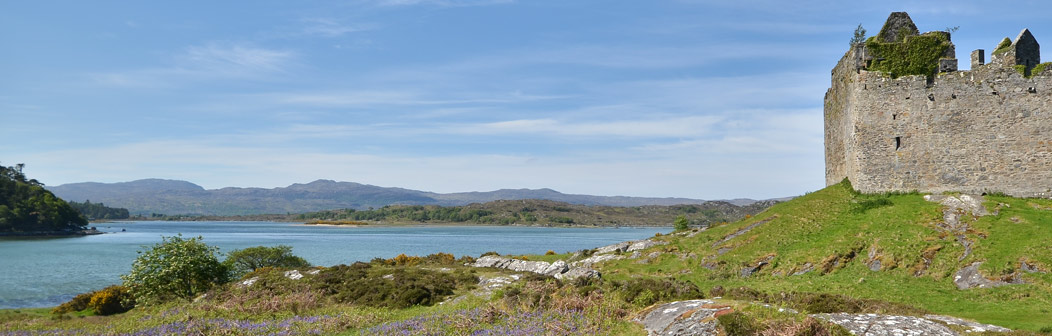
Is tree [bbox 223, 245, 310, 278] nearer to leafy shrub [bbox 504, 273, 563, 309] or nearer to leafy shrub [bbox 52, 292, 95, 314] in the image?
leafy shrub [bbox 52, 292, 95, 314]

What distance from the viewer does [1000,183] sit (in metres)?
30.0

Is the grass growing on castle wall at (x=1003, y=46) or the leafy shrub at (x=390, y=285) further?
the grass growing on castle wall at (x=1003, y=46)

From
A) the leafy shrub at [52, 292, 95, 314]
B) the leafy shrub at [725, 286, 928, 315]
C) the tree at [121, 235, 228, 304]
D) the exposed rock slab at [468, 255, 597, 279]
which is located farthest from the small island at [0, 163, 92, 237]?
the leafy shrub at [725, 286, 928, 315]

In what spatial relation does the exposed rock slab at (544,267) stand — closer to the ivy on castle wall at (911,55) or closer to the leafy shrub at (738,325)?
the leafy shrub at (738,325)

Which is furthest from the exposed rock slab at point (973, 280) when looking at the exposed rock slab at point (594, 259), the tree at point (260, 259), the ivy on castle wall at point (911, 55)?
the tree at point (260, 259)

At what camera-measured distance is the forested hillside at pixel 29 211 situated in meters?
163

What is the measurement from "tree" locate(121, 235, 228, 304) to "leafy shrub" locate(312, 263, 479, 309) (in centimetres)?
771

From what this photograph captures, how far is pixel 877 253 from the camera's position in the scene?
26500mm

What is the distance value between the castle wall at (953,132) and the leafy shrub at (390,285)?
22.3 m

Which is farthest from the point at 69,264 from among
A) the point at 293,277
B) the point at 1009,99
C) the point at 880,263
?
the point at 1009,99

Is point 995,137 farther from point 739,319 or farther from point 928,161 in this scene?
point 739,319

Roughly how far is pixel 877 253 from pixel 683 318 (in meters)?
17.3

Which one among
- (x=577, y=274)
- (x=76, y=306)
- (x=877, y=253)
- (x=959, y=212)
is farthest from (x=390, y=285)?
(x=76, y=306)

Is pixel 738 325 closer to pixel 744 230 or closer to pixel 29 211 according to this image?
pixel 744 230
